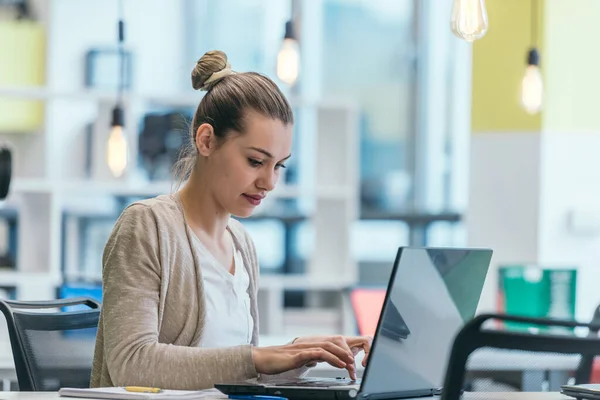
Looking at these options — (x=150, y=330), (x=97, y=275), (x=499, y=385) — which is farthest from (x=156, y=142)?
(x=499, y=385)

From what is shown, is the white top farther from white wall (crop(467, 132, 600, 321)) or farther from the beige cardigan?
white wall (crop(467, 132, 600, 321))

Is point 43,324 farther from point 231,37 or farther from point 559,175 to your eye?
point 231,37

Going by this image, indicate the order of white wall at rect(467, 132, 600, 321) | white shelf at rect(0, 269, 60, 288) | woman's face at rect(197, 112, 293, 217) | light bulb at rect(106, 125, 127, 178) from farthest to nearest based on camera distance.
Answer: white shelf at rect(0, 269, 60, 288)
white wall at rect(467, 132, 600, 321)
light bulb at rect(106, 125, 127, 178)
woman's face at rect(197, 112, 293, 217)

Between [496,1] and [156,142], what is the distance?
1972 mm

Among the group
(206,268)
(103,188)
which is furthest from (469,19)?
(103,188)

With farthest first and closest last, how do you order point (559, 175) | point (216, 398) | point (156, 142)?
point (156, 142) < point (559, 175) < point (216, 398)

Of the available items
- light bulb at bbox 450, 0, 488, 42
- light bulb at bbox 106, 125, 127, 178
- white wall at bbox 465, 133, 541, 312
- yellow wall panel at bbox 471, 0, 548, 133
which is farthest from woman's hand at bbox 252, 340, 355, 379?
yellow wall panel at bbox 471, 0, 548, 133

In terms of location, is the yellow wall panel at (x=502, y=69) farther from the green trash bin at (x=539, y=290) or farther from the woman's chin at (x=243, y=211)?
the woman's chin at (x=243, y=211)

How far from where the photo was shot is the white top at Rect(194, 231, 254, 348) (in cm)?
222

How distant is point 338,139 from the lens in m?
5.84

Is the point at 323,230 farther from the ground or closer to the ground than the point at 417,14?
closer to the ground

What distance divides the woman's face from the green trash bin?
8.17 ft

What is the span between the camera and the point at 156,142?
5.83 meters

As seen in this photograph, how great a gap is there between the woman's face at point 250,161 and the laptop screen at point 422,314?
0.48 m
